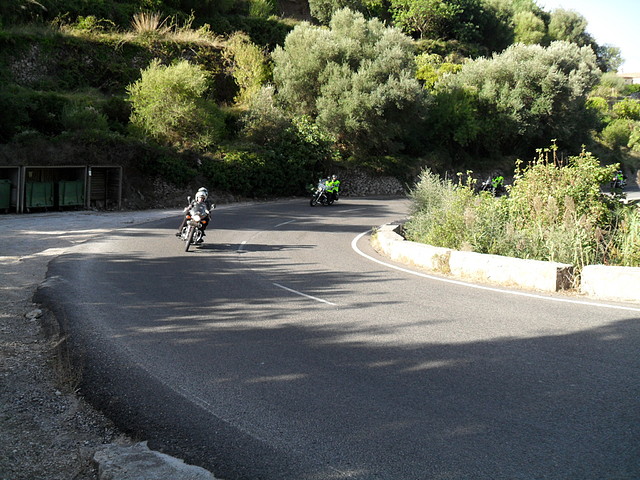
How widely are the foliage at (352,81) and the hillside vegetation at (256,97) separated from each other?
3.6 inches

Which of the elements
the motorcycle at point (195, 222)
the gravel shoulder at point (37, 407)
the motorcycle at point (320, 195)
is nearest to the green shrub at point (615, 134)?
the motorcycle at point (320, 195)

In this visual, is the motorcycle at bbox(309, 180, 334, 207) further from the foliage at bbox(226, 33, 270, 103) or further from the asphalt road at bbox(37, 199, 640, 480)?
the asphalt road at bbox(37, 199, 640, 480)

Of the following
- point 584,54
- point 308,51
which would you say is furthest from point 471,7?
point 308,51

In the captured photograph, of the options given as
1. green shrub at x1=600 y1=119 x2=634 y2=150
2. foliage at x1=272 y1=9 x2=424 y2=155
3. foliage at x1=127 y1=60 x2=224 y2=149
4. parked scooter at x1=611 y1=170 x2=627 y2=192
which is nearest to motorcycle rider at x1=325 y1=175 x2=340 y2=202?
foliage at x1=127 y1=60 x2=224 y2=149

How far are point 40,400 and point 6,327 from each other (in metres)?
2.80

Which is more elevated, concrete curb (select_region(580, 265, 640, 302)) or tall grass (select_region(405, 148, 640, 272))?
tall grass (select_region(405, 148, 640, 272))

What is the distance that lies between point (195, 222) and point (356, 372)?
9.85 meters

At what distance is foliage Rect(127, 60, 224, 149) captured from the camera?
100 ft

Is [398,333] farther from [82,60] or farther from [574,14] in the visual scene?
[574,14]

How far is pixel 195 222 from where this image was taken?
1567cm

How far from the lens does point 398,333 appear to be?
7977 millimetres

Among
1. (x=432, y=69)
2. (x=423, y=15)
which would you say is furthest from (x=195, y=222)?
(x=423, y=15)

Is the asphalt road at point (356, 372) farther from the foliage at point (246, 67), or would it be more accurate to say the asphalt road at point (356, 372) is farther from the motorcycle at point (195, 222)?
the foliage at point (246, 67)

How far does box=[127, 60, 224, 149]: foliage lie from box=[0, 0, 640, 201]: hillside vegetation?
2.8 inches
